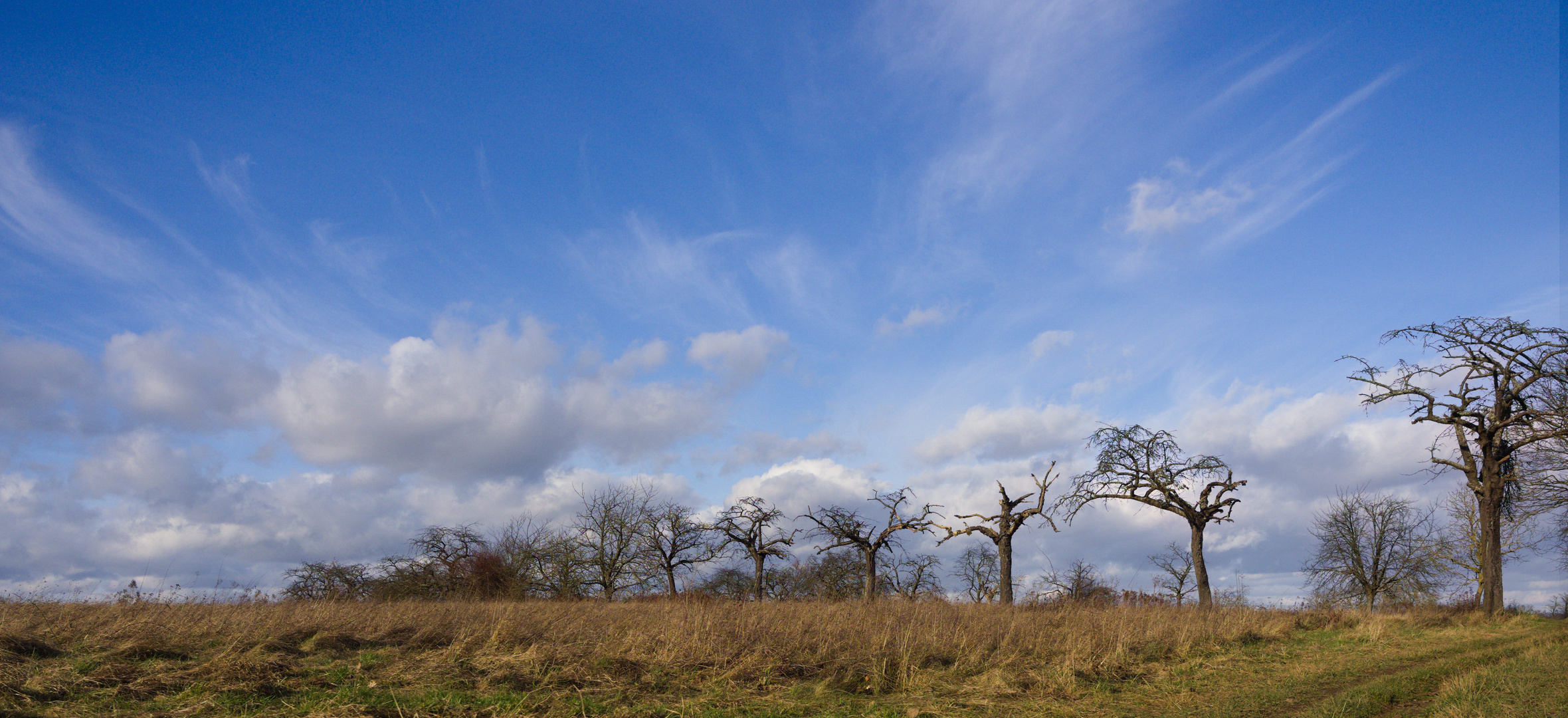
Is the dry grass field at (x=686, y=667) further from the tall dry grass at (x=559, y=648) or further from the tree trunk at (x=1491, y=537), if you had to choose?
the tree trunk at (x=1491, y=537)

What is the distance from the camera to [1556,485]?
77.5 feet

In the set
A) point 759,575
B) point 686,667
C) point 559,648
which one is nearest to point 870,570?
point 759,575

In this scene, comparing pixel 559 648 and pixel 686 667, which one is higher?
pixel 559 648

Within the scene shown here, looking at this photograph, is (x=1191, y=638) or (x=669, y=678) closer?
(x=669, y=678)

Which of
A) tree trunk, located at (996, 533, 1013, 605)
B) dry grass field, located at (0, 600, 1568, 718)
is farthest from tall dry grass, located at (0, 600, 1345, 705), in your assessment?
tree trunk, located at (996, 533, 1013, 605)

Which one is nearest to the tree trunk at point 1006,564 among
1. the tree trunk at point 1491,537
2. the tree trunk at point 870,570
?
the tree trunk at point 870,570

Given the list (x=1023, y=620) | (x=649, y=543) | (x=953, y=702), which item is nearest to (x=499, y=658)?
(x=953, y=702)

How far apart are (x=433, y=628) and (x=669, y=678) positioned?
414 centimetres

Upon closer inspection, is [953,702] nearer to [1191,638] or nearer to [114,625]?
[1191,638]

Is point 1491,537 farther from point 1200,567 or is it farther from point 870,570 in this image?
point 870,570

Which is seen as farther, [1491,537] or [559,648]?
[1491,537]

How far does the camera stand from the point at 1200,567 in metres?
24.3

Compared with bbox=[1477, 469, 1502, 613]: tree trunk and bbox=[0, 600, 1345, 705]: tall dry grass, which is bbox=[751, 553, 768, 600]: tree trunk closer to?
bbox=[0, 600, 1345, 705]: tall dry grass

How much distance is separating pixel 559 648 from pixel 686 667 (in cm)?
177
